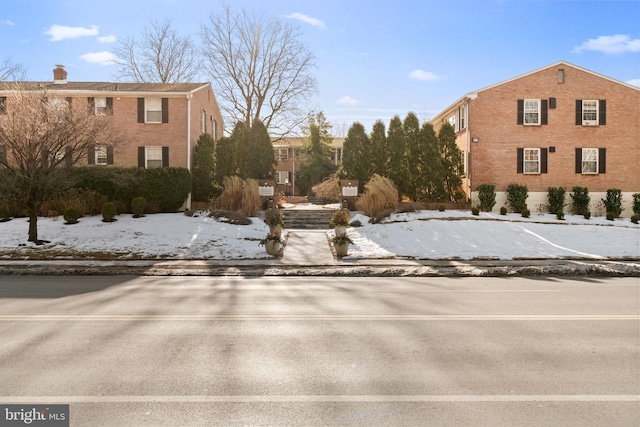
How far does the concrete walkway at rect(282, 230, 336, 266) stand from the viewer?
15.7 m

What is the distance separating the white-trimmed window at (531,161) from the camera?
2822cm

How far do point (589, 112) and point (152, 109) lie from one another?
81.9 feet

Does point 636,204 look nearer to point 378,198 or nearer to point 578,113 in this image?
point 578,113

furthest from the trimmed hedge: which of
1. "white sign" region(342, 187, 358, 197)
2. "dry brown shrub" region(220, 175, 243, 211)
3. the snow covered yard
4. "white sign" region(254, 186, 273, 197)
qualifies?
"white sign" region(342, 187, 358, 197)

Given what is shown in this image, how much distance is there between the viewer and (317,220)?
82.2 feet

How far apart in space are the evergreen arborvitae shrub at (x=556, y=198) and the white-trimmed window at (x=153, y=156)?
2197 cm

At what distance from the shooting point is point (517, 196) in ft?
89.0

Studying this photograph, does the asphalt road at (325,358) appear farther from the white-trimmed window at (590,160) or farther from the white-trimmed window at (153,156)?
the white-trimmed window at (590,160)

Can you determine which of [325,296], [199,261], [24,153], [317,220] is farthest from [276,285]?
[317,220]

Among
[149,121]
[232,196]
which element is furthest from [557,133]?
[149,121]

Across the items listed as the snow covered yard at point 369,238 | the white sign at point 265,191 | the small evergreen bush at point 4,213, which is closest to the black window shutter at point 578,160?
the snow covered yard at point 369,238

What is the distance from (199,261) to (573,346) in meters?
Answer: 12.0

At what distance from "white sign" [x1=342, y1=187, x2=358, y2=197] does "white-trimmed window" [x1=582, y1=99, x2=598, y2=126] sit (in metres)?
13.9

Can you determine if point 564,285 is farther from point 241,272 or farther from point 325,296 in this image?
point 241,272
